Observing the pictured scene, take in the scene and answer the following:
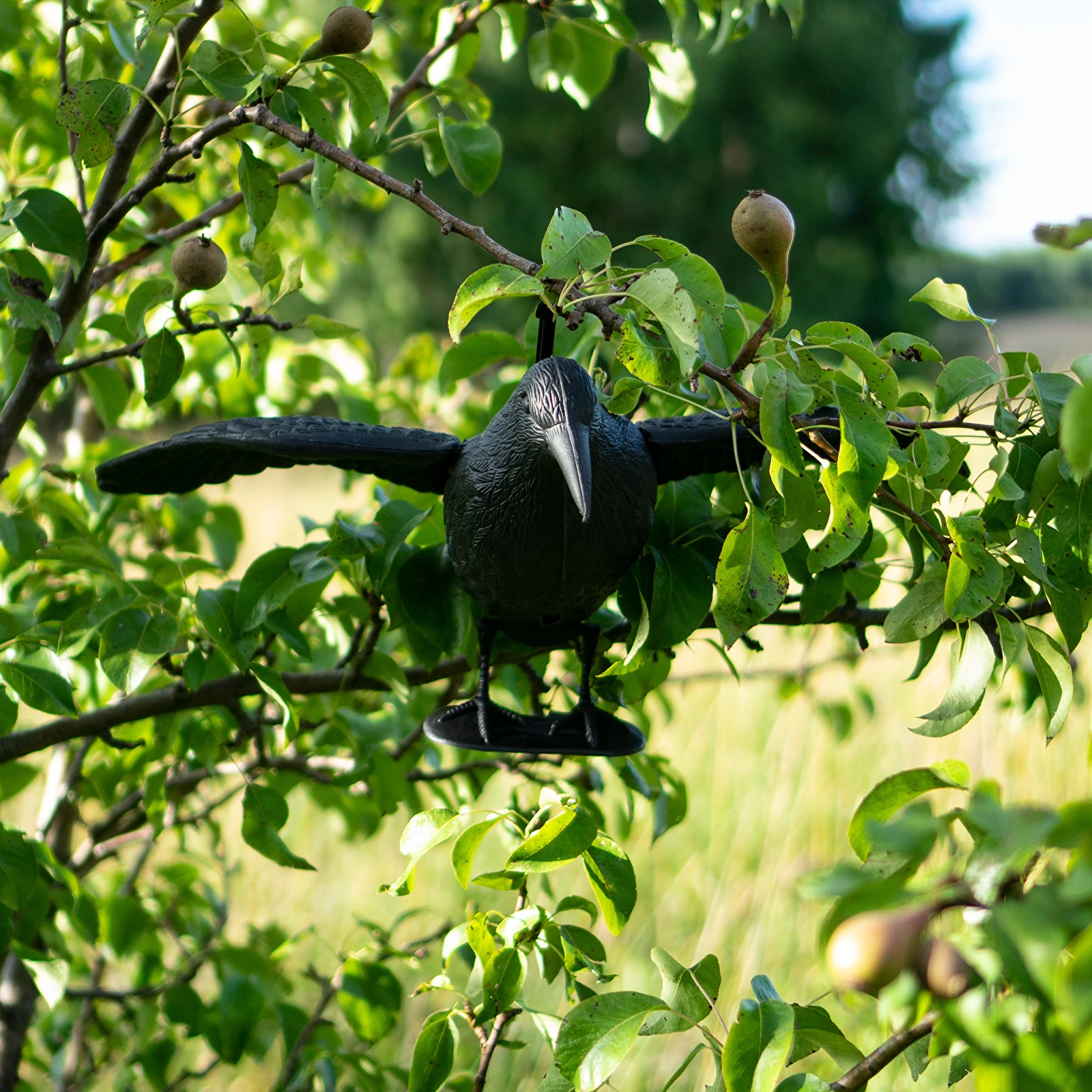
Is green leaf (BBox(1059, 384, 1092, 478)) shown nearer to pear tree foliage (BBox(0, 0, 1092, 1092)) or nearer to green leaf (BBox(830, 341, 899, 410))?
pear tree foliage (BBox(0, 0, 1092, 1092))

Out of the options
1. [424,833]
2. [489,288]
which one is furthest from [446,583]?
[489,288]

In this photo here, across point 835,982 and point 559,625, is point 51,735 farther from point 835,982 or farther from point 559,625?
point 835,982

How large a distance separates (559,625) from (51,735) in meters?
0.45

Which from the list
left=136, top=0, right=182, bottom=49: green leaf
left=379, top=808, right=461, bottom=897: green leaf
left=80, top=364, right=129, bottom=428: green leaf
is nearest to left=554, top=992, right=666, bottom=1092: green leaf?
left=379, top=808, right=461, bottom=897: green leaf

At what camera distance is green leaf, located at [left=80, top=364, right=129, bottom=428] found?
102 centimetres

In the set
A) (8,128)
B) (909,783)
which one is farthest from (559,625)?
(8,128)

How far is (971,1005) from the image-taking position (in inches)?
13.1

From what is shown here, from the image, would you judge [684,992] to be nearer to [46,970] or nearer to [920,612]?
[920,612]

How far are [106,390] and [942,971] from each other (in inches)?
36.6

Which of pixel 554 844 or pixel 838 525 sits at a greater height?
pixel 838 525

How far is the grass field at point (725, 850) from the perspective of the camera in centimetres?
182

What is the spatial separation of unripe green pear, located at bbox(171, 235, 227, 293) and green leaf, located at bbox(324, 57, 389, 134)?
0.14 metres

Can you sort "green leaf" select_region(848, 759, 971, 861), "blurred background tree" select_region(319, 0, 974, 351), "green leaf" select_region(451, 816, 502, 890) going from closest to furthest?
1. "green leaf" select_region(848, 759, 971, 861)
2. "green leaf" select_region(451, 816, 502, 890)
3. "blurred background tree" select_region(319, 0, 974, 351)

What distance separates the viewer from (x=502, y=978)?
625 millimetres
